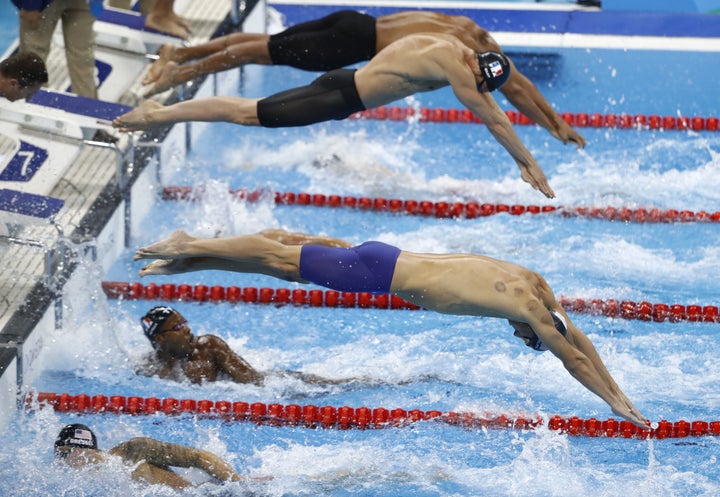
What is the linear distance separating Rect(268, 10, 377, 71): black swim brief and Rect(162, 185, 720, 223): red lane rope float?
97cm

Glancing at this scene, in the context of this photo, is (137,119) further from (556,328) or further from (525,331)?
(556,328)

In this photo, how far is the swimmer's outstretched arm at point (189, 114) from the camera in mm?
5074

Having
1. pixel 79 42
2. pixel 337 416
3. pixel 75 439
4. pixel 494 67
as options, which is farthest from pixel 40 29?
pixel 75 439

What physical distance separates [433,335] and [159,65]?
1934 mm

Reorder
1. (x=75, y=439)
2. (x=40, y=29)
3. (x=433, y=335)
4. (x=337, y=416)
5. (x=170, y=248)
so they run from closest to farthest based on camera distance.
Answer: (x=75, y=439) < (x=170, y=248) < (x=337, y=416) < (x=433, y=335) < (x=40, y=29)

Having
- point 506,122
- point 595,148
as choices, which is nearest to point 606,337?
point 506,122

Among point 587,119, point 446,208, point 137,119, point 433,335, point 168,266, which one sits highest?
point 137,119

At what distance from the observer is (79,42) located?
6.59 meters

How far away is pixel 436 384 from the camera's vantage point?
201 inches

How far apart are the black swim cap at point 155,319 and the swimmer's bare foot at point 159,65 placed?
1590 mm

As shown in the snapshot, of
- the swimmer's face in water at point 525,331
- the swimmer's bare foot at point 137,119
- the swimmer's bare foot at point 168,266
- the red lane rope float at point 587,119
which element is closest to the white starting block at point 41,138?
the swimmer's bare foot at point 137,119

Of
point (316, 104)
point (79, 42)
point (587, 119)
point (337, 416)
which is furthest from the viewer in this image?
point (587, 119)

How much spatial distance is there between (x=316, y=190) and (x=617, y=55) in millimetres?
2962

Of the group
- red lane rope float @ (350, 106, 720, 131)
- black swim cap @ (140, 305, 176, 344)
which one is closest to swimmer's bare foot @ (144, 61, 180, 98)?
black swim cap @ (140, 305, 176, 344)
